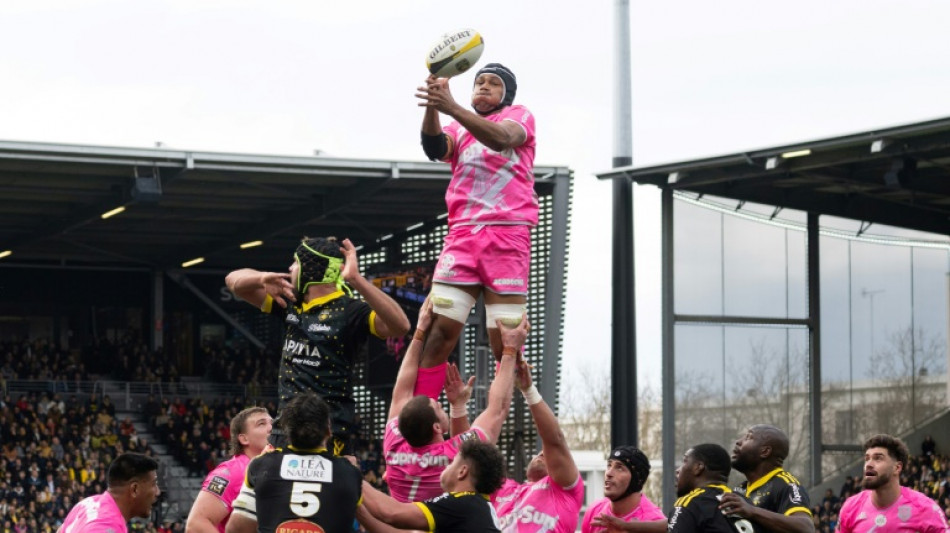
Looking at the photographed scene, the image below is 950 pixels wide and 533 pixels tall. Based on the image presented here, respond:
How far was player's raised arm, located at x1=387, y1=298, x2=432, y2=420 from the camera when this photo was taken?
382 inches

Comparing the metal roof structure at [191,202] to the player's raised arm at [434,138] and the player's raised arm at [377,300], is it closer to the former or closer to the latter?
the player's raised arm at [434,138]

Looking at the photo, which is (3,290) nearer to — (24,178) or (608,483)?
(24,178)

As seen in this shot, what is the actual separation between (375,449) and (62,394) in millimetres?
8148

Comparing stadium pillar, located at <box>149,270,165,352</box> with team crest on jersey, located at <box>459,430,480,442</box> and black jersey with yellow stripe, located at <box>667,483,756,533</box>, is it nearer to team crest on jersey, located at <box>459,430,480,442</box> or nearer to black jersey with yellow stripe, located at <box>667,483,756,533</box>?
team crest on jersey, located at <box>459,430,480,442</box>

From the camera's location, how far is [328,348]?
888 cm

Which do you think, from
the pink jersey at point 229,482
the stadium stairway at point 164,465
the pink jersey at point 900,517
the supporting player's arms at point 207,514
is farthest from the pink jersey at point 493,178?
the stadium stairway at point 164,465

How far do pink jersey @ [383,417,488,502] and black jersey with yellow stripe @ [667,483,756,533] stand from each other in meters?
1.18

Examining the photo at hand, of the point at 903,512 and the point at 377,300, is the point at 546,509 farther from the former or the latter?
the point at 903,512

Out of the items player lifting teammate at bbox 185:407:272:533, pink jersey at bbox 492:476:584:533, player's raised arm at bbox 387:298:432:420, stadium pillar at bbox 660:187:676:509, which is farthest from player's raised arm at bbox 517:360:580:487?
stadium pillar at bbox 660:187:676:509

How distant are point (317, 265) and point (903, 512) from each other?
561cm

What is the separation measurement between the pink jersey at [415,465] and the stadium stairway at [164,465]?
24.9 metres

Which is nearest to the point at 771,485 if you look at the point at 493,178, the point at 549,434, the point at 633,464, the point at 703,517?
the point at 633,464

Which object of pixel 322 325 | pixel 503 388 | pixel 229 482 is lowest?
pixel 229 482

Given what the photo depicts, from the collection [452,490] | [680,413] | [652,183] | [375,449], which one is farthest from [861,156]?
[452,490]
